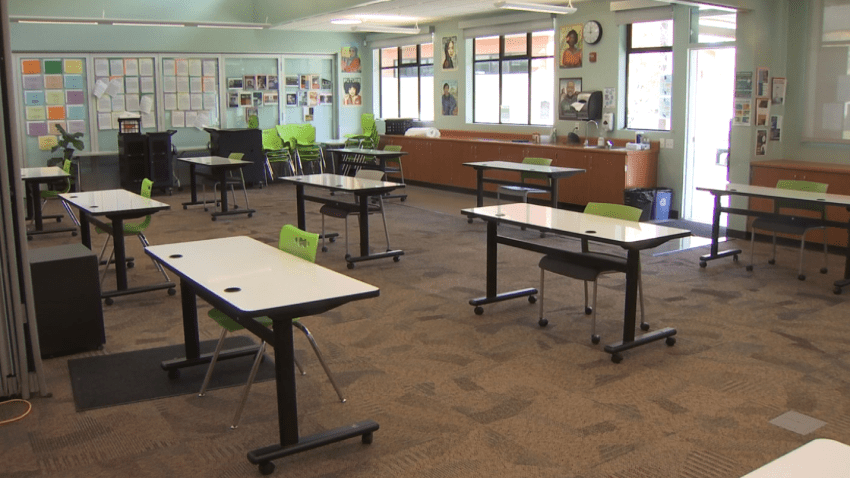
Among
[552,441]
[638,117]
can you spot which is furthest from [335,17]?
[552,441]

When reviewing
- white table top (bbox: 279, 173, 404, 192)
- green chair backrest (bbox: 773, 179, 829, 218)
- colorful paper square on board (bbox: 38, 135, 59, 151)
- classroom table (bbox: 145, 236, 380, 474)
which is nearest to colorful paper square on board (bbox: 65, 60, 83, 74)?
colorful paper square on board (bbox: 38, 135, 59, 151)

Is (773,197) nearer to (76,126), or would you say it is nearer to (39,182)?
(39,182)

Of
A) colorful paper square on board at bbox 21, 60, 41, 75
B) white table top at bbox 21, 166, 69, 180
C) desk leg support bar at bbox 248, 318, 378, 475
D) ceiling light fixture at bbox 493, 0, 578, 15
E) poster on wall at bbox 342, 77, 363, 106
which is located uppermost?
ceiling light fixture at bbox 493, 0, 578, 15

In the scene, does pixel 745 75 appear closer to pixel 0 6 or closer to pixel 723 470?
pixel 723 470

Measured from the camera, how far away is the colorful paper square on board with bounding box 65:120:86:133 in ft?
43.2

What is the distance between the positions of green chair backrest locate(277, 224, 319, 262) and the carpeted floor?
16.1 inches

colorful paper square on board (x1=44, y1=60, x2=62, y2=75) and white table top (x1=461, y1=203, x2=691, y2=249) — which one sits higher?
colorful paper square on board (x1=44, y1=60, x2=62, y2=75)

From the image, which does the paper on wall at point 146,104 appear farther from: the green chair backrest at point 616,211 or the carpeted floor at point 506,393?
A: the green chair backrest at point 616,211

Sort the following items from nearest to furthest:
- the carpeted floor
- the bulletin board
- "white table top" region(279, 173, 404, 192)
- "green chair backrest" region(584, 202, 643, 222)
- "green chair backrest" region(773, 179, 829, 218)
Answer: the carpeted floor < "green chair backrest" region(584, 202, 643, 222) < "green chair backrest" region(773, 179, 829, 218) < "white table top" region(279, 173, 404, 192) < the bulletin board

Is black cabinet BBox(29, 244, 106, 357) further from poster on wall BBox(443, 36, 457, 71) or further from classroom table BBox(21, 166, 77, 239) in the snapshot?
poster on wall BBox(443, 36, 457, 71)

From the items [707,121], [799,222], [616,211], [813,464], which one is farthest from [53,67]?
[813,464]

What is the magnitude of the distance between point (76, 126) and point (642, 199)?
9426mm

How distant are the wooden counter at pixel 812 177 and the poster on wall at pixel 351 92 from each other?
925 centimetres

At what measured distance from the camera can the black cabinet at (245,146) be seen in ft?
44.2
